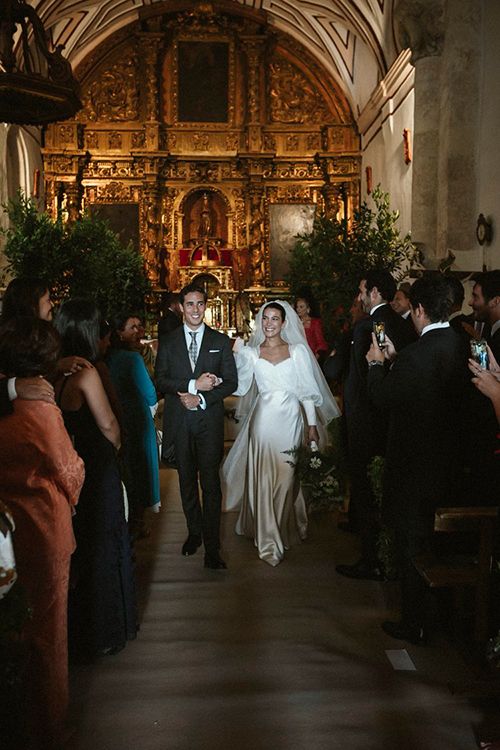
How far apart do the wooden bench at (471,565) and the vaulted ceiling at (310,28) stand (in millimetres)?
12493

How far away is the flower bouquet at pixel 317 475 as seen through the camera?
5.31 metres

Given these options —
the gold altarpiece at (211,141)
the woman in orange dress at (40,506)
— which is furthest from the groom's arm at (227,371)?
the gold altarpiece at (211,141)

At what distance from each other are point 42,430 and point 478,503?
2260 millimetres

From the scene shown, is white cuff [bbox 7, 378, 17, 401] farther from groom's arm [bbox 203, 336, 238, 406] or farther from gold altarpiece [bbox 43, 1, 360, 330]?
gold altarpiece [bbox 43, 1, 360, 330]

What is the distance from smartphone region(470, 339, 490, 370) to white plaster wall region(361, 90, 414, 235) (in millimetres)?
9764

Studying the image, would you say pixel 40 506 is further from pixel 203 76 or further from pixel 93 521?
pixel 203 76

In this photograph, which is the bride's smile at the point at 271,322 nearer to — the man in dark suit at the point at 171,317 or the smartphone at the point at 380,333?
the smartphone at the point at 380,333

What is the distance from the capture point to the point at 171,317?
25.8 ft

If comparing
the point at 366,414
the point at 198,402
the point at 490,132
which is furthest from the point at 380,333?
the point at 490,132

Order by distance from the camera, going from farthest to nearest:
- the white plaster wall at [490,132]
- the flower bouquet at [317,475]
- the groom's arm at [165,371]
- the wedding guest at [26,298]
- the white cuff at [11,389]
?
1. the white plaster wall at [490,132]
2. the flower bouquet at [317,475]
3. the groom's arm at [165,371]
4. the wedding guest at [26,298]
5. the white cuff at [11,389]

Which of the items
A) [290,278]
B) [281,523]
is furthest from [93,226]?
[281,523]

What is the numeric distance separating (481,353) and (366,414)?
1690 mm

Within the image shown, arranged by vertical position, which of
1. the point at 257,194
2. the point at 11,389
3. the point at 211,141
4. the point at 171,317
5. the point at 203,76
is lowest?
the point at 11,389

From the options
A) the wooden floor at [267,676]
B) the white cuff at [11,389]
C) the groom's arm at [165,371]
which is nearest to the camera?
the white cuff at [11,389]
